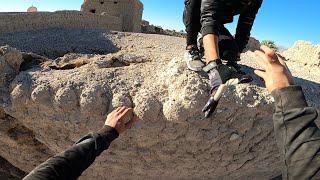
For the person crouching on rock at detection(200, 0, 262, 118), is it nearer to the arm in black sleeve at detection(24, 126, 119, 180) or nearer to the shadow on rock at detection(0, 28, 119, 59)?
the arm in black sleeve at detection(24, 126, 119, 180)

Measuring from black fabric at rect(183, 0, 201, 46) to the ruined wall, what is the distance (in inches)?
191

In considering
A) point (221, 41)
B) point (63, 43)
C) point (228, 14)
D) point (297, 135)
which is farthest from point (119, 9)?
point (297, 135)

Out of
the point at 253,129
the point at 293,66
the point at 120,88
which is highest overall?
the point at 293,66

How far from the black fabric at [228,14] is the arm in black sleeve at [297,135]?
4.46 ft

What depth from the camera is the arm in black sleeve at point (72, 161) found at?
148 centimetres

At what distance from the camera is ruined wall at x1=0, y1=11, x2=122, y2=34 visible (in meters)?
6.72

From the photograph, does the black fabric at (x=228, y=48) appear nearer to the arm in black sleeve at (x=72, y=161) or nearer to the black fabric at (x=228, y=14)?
the black fabric at (x=228, y=14)

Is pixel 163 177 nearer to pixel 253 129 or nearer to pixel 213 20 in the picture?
pixel 253 129

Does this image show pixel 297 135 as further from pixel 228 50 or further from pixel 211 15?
pixel 228 50

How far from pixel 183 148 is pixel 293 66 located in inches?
119

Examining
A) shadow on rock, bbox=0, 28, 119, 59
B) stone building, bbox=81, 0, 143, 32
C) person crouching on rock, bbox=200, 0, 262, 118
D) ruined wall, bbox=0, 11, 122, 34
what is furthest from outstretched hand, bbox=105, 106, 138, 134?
stone building, bbox=81, 0, 143, 32

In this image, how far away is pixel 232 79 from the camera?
88.4 inches

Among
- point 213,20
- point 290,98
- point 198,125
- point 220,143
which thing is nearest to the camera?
point 290,98

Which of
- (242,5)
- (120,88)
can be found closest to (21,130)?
(120,88)
